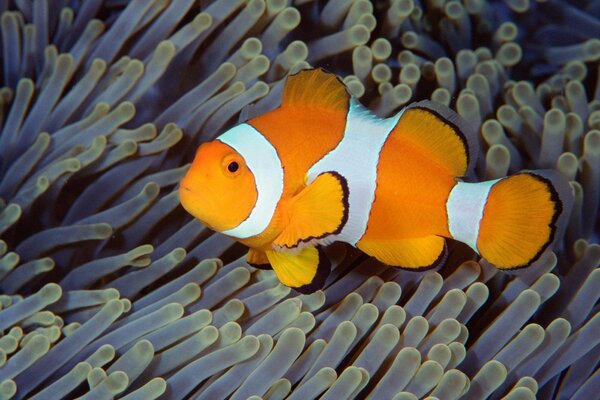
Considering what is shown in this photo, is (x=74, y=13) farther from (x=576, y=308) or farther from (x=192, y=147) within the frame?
(x=576, y=308)

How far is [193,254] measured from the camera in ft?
4.70

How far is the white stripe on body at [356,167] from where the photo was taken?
3.91ft

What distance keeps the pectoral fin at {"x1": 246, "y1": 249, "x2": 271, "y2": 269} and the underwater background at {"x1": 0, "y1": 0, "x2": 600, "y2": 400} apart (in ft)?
0.16

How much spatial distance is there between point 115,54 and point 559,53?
1.26 m

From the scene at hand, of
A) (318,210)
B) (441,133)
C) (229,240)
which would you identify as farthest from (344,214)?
(229,240)

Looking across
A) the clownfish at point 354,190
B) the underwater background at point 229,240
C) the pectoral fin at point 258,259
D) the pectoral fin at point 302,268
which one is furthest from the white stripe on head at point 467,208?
the pectoral fin at point 258,259

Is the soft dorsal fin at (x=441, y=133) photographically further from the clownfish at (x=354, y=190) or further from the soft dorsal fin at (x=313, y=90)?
the soft dorsal fin at (x=313, y=90)

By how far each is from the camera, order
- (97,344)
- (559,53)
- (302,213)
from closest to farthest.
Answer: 1. (302,213)
2. (97,344)
3. (559,53)

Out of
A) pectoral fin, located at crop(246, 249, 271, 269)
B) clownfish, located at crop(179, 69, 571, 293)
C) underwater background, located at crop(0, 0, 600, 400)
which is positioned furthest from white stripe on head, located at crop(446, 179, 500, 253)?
pectoral fin, located at crop(246, 249, 271, 269)

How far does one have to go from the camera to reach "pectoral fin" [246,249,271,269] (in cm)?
129

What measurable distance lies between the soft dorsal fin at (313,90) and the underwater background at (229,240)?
11 cm

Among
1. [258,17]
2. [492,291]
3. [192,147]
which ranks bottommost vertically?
[492,291]

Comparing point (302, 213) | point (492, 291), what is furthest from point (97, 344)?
point (492, 291)

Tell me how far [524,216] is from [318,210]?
1.21ft
